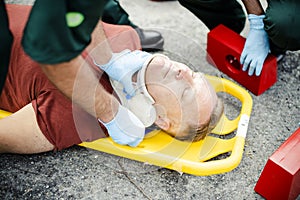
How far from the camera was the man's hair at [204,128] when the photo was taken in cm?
141

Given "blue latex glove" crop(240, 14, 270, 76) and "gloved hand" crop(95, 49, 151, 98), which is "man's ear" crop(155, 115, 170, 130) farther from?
"blue latex glove" crop(240, 14, 270, 76)

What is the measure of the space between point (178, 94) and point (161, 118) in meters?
0.10

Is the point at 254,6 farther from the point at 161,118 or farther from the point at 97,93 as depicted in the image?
the point at 97,93

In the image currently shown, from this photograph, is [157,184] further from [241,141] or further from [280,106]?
[280,106]

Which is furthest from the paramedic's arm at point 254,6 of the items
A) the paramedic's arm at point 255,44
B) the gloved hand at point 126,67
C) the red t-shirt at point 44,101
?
the red t-shirt at point 44,101

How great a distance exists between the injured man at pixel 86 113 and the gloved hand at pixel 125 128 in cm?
4

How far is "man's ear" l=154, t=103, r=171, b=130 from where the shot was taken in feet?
4.64

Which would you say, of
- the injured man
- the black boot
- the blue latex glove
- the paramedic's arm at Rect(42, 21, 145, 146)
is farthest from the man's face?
the black boot

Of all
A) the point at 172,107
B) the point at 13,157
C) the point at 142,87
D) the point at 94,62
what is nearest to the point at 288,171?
the point at 172,107

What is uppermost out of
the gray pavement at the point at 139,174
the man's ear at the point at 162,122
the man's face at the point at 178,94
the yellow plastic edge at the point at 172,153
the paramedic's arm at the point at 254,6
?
the paramedic's arm at the point at 254,6

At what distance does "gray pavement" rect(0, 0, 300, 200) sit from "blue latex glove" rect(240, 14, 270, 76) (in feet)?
0.45

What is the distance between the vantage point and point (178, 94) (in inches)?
54.7

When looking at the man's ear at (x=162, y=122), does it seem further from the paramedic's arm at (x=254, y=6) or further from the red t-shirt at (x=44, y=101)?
the paramedic's arm at (x=254, y=6)

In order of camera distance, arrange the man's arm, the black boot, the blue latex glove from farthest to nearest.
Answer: the black boot, the blue latex glove, the man's arm
